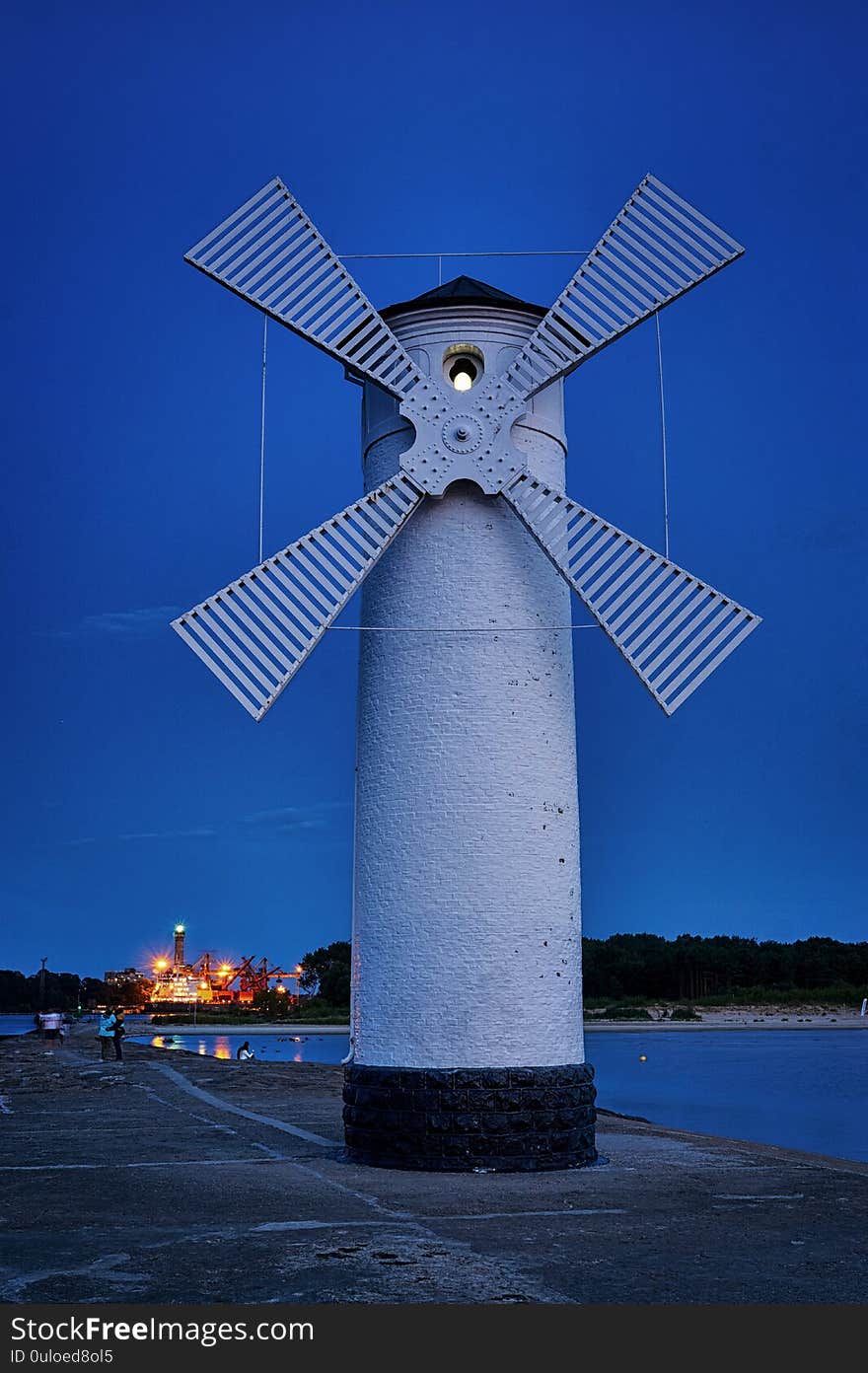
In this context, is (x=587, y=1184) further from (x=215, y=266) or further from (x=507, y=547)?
(x=215, y=266)

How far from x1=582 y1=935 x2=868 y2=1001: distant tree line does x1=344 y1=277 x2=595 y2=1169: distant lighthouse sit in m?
87.6

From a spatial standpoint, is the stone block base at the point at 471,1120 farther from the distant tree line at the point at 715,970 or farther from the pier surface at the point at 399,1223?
the distant tree line at the point at 715,970

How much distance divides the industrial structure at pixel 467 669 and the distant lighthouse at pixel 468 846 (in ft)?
0.07

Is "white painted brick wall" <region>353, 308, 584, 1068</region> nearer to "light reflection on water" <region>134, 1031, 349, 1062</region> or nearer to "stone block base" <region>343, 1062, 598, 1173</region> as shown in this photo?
"stone block base" <region>343, 1062, 598, 1173</region>

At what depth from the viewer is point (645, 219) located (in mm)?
13453

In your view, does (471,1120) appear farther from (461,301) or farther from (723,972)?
(723,972)

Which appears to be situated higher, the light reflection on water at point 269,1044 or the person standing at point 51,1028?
the person standing at point 51,1028

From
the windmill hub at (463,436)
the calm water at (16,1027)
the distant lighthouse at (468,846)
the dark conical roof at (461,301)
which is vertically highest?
the dark conical roof at (461,301)

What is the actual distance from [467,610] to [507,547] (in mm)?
744

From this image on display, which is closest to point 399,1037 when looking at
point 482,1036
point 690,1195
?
point 482,1036

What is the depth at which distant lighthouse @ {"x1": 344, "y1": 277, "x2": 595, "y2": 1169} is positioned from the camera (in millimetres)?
11516

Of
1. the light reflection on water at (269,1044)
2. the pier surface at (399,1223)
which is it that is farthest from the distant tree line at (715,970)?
the pier surface at (399,1223)

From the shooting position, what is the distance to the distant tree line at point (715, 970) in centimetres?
9888

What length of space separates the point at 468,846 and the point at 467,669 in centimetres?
159
